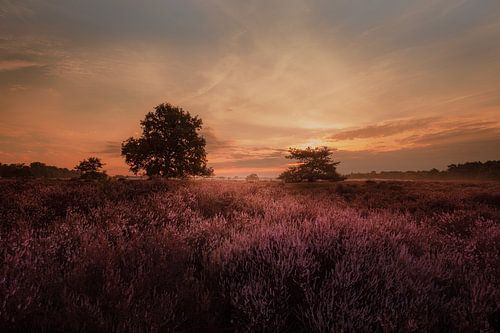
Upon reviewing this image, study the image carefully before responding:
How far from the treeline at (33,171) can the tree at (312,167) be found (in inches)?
642

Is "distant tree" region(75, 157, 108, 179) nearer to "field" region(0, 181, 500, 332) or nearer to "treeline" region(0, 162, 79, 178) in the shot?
"treeline" region(0, 162, 79, 178)

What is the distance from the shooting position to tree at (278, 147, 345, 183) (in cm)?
2365

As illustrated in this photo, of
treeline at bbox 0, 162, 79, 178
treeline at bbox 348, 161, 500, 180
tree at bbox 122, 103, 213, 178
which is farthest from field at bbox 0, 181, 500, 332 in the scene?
treeline at bbox 348, 161, 500, 180

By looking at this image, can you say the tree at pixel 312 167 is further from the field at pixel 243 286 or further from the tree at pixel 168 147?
the field at pixel 243 286

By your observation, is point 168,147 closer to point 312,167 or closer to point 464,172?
point 312,167

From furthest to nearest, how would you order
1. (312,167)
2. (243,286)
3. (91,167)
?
(91,167) → (312,167) → (243,286)

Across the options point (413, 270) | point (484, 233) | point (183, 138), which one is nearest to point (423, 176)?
point (183, 138)

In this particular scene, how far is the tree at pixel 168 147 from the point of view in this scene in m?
25.4

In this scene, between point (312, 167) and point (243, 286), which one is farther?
point (312, 167)

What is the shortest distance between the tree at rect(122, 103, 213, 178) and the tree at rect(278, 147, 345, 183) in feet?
25.0

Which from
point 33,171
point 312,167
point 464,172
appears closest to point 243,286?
point 312,167

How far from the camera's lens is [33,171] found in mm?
39375

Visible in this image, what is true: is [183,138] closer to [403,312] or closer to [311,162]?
[311,162]

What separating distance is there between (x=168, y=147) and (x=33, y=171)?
78.6ft
